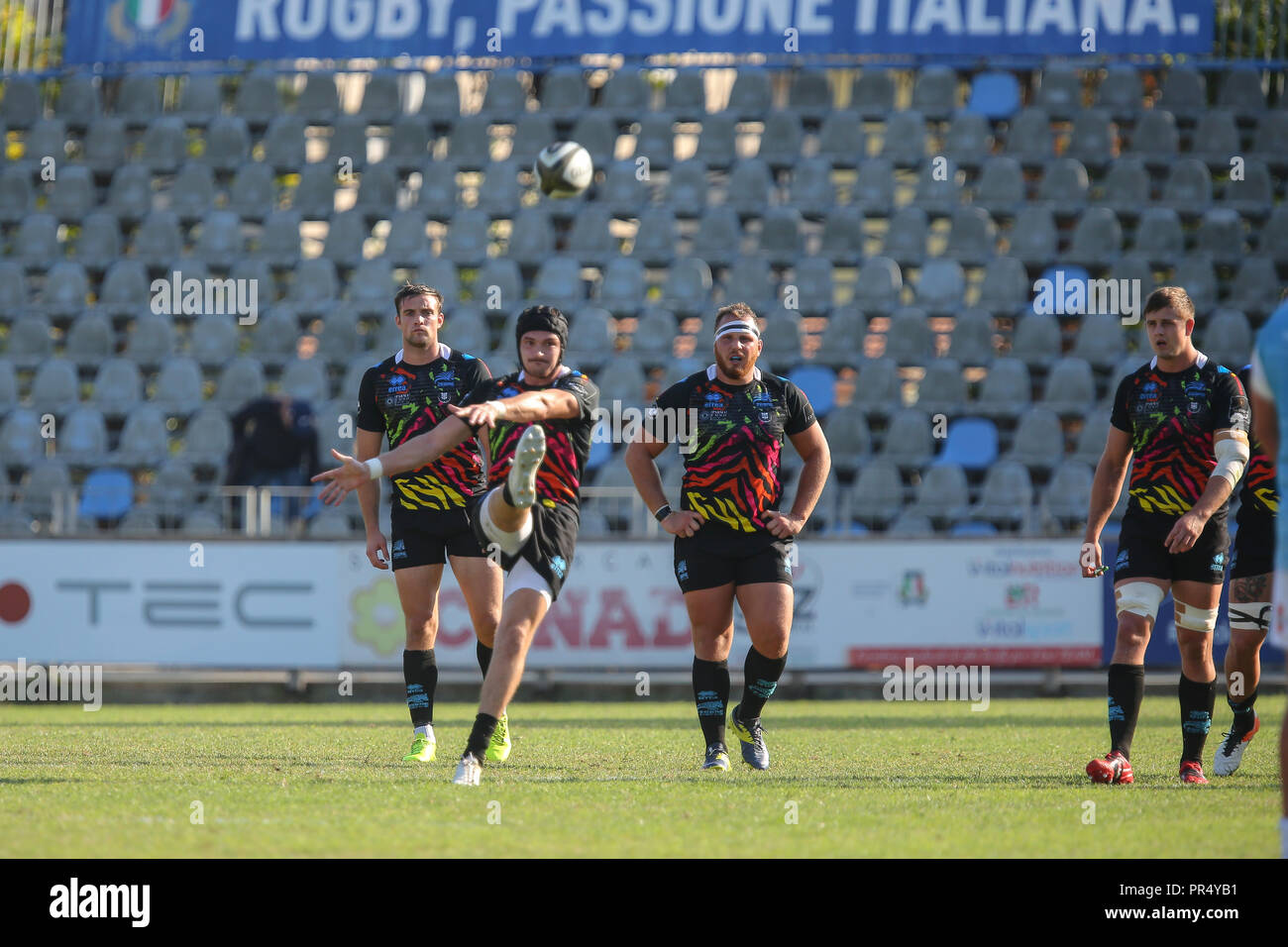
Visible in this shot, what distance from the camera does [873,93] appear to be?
866 inches

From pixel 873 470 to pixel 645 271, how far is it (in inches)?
213

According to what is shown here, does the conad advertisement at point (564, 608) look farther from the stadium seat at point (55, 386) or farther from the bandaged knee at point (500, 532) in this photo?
the bandaged knee at point (500, 532)

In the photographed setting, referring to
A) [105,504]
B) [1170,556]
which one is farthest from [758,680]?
[105,504]

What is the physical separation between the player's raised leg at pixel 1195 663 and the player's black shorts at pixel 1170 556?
6 cm

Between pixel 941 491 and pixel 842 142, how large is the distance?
6.56 metres

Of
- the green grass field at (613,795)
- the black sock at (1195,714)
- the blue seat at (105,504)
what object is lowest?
the green grass field at (613,795)

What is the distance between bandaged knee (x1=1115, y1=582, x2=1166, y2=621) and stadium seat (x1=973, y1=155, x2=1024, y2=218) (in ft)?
45.3

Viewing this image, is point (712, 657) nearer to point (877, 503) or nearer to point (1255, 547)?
point (1255, 547)

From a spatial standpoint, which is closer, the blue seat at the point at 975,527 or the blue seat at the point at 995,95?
Answer: the blue seat at the point at 975,527

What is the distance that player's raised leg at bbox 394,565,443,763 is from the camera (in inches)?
338

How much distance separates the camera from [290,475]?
17531 millimetres

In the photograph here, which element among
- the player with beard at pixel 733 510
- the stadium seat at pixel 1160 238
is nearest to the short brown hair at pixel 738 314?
the player with beard at pixel 733 510

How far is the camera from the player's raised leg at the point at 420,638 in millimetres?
8594
